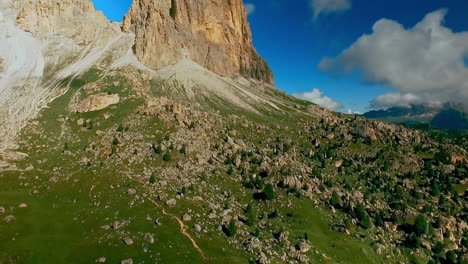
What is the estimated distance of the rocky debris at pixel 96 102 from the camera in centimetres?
16762

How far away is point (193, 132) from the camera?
482ft

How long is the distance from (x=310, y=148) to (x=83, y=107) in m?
125

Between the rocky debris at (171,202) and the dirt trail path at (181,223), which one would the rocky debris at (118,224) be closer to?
the dirt trail path at (181,223)

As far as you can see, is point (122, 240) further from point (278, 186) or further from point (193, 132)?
point (193, 132)

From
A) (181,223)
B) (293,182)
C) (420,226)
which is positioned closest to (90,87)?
(293,182)

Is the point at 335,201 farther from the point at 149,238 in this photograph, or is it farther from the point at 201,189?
the point at 149,238

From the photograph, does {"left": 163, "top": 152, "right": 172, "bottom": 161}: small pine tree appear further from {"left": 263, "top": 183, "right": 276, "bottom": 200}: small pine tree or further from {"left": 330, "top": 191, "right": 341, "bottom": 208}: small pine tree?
{"left": 330, "top": 191, "right": 341, "bottom": 208}: small pine tree

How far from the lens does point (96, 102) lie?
557 ft

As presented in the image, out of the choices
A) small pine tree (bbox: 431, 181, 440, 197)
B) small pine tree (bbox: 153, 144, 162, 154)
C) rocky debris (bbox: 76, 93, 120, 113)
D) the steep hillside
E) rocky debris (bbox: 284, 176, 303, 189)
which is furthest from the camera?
rocky debris (bbox: 76, 93, 120, 113)

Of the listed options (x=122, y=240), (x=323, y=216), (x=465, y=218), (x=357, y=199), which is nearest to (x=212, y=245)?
(x=122, y=240)

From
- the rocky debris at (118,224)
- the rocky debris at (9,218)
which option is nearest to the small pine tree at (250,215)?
the rocky debris at (118,224)

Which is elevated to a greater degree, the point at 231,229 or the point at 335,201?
the point at 335,201

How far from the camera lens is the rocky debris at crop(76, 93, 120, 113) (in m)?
168

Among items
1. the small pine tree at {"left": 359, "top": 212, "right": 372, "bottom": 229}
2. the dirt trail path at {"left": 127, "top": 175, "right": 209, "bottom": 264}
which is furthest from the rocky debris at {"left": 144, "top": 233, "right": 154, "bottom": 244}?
the small pine tree at {"left": 359, "top": 212, "right": 372, "bottom": 229}
